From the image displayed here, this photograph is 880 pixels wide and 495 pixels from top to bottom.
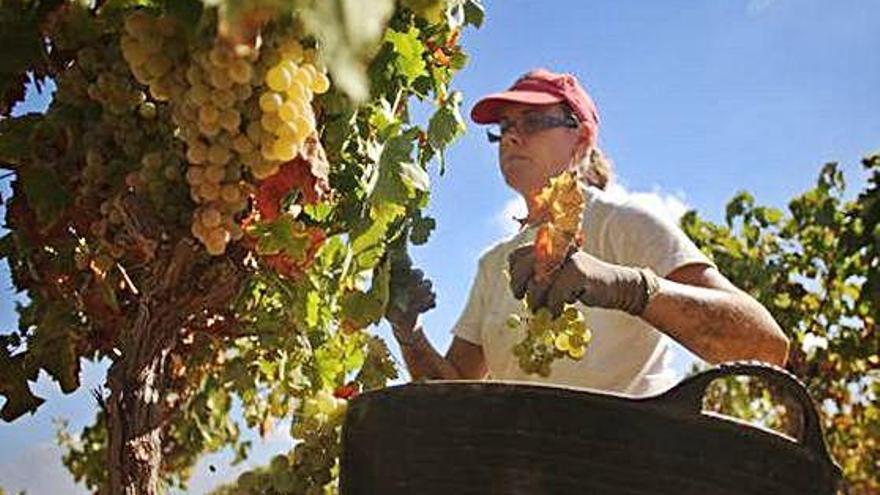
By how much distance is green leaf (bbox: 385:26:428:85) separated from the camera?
5.45 ft

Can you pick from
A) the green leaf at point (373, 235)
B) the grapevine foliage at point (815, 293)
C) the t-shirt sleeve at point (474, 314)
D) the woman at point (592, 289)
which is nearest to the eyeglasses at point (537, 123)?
the woman at point (592, 289)

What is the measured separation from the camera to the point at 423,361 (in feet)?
9.77

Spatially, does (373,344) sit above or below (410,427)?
above

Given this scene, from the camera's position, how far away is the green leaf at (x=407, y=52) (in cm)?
166

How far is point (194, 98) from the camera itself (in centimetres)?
122

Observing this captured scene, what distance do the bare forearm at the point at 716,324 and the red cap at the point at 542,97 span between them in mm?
747

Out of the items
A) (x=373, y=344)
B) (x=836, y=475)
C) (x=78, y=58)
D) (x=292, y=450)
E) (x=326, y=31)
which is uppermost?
(x=78, y=58)

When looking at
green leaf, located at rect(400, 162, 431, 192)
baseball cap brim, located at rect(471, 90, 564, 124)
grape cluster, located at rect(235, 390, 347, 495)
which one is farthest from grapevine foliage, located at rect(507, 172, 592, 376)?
baseball cap brim, located at rect(471, 90, 564, 124)

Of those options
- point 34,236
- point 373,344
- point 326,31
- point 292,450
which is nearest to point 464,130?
→ point 373,344

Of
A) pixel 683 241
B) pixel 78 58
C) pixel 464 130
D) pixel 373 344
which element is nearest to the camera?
pixel 78 58

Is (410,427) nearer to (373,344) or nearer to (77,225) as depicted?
(77,225)

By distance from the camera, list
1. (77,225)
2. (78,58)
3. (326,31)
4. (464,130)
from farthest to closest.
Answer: (464,130), (77,225), (78,58), (326,31)

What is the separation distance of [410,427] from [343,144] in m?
0.44

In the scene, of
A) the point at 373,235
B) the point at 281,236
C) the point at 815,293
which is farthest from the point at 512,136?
the point at 815,293
